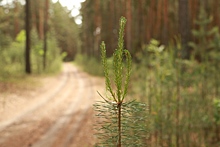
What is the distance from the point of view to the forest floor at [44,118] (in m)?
5.98

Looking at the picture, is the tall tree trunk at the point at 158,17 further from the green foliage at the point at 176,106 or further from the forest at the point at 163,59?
the green foliage at the point at 176,106

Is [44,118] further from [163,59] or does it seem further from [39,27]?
[39,27]

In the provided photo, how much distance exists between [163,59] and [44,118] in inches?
198

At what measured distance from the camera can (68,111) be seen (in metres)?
8.80

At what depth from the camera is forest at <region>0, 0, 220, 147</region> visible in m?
3.94

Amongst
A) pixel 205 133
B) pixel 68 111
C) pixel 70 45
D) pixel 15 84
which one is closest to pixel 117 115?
pixel 205 133

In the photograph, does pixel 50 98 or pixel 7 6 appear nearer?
pixel 50 98

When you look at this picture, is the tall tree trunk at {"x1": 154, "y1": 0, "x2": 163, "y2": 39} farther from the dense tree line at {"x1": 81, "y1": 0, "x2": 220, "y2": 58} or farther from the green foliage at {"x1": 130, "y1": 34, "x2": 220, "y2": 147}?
the green foliage at {"x1": 130, "y1": 34, "x2": 220, "y2": 147}

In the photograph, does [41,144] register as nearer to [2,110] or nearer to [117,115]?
[2,110]

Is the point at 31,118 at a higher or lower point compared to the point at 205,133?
lower

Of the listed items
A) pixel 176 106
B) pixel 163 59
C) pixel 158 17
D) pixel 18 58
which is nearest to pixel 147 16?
pixel 158 17

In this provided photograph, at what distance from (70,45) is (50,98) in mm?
53129

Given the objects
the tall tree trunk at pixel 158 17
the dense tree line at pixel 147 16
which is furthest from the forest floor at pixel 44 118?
the tall tree trunk at pixel 158 17

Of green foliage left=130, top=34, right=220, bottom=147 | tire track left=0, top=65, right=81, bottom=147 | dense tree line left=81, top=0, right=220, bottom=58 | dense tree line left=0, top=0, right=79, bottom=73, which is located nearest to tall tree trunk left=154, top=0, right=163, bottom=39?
dense tree line left=81, top=0, right=220, bottom=58
